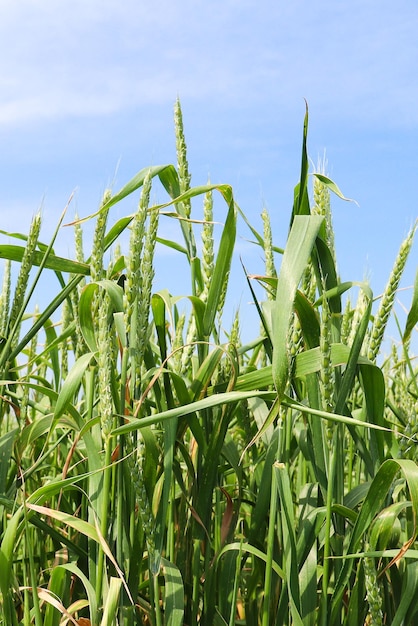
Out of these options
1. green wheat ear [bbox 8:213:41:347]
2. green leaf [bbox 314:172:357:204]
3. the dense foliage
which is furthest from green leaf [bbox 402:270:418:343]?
green wheat ear [bbox 8:213:41:347]

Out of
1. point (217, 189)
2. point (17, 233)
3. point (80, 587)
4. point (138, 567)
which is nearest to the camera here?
point (138, 567)

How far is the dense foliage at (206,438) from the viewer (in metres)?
1.02

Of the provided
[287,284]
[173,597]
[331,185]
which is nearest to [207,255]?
[331,185]

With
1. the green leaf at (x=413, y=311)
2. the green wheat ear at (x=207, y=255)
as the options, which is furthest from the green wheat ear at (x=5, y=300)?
the green leaf at (x=413, y=311)

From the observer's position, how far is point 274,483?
106cm

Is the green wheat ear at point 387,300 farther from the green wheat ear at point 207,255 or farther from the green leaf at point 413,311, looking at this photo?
the green wheat ear at point 207,255

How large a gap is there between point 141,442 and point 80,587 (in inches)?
20.3

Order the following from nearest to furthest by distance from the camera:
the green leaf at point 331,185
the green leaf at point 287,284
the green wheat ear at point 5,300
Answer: the green leaf at point 287,284
the green leaf at point 331,185
the green wheat ear at point 5,300

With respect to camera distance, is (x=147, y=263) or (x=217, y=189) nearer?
(x=147, y=263)

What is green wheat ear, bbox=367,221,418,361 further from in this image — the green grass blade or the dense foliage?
the green grass blade

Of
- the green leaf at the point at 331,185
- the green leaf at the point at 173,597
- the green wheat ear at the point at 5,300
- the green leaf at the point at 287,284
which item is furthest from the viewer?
the green wheat ear at the point at 5,300

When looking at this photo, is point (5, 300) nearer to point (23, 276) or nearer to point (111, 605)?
point (23, 276)

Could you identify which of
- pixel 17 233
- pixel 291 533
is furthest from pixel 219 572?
pixel 17 233

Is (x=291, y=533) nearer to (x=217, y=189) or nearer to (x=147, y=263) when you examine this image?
(x=147, y=263)
